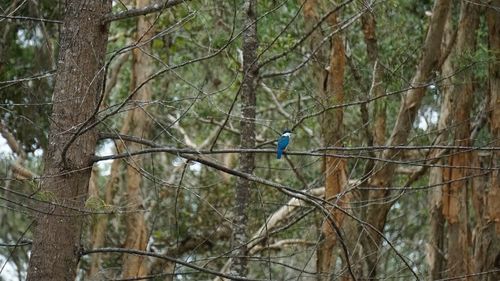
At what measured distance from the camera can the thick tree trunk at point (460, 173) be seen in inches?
424

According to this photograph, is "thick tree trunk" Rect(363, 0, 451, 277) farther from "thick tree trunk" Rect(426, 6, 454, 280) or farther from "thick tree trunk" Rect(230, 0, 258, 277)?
"thick tree trunk" Rect(230, 0, 258, 277)

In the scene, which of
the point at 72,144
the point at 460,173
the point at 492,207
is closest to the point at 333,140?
the point at 460,173

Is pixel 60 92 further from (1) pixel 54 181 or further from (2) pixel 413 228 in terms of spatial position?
(2) pixel 413 228

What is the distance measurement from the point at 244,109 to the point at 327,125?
1809mm

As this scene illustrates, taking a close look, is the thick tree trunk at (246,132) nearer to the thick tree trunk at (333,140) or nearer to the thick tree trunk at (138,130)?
the thick tree trunk at (333,140)

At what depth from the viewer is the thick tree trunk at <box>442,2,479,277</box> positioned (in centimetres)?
1076

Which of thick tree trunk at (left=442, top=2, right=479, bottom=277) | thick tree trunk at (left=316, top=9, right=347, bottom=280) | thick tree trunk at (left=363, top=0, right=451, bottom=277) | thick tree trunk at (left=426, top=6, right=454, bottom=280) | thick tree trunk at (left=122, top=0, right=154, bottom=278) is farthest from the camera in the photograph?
thick tree trunk at (left=122, top=0, right=154, bottom=278)

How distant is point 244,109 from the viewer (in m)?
8.06

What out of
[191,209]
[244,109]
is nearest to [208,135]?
[191,209]

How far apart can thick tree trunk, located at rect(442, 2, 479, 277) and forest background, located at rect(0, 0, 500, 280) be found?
25 mm

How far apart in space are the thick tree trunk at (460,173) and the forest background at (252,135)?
0.08 ft

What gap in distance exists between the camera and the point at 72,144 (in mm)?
5777

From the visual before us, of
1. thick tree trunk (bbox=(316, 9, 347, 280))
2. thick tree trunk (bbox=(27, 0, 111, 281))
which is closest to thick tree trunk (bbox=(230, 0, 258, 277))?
thick tree trunk (bbox=(316, 9, 347, 280))

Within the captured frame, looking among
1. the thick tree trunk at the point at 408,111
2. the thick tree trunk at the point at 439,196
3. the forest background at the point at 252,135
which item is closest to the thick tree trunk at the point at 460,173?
the forest background at the point at 252,135
